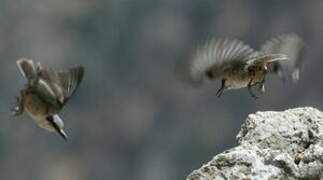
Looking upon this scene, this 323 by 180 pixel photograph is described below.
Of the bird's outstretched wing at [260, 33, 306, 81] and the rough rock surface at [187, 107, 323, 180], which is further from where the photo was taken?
the bird's outstretched wing at [260, 33, 306, 81]

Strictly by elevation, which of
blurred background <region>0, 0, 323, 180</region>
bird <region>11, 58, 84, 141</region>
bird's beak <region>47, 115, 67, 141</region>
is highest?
bird <region>11, 58, 84, 141</region>

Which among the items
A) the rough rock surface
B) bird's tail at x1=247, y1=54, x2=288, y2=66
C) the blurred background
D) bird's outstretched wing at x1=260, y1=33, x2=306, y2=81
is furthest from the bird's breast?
the blurred background

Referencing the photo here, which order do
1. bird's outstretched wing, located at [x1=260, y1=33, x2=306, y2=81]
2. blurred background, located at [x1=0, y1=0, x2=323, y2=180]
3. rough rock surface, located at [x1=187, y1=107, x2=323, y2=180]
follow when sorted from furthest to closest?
1. blurred background, located at [x1=0, y1=0, x2=323, y2=180]
2. bird's outstretched wing, located at [x1=260, y1=33, x2=306, y2=81]
3. rough rock surface, located at [x1=187, y1=107, x2=323, y2=180]

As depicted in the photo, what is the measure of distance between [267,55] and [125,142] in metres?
6.60

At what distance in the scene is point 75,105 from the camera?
885 centimetres

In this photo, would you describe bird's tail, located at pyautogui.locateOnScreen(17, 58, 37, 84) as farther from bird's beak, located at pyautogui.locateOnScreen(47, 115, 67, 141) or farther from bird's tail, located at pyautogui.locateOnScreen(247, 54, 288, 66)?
bird's tail, located at pyautogui.locateOnScreen(247, 54, 288, 66)

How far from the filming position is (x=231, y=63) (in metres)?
2.39

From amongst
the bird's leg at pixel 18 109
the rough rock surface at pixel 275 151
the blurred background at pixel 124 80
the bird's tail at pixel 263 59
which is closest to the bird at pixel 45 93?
the bird's leg at pixel 18 109

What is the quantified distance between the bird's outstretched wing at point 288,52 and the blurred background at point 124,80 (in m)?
5.60

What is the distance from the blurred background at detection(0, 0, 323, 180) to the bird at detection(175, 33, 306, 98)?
5.72 m

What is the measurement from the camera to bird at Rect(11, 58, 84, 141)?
7.04 feet

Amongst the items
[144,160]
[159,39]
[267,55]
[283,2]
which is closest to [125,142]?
[144,160]

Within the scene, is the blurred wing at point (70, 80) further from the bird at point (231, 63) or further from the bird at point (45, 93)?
the bird at point (231, 63)

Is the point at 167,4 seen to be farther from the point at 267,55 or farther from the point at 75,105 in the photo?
the point at 267,55
